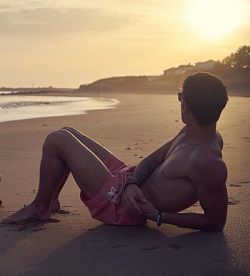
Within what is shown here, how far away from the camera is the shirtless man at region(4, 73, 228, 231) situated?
3418mm

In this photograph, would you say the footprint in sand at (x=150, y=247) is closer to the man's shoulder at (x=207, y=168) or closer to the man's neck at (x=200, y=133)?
the man's shoulder at (x=207, y=168)

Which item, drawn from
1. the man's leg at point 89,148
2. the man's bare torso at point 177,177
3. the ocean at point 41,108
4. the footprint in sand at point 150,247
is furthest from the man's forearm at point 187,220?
the ocean at point 41,108

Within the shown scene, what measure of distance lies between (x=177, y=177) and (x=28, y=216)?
1068 millimetres

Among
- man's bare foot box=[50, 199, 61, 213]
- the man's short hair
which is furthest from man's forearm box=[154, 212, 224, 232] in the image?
man's bare foot box=[50, 199, 61, 213]

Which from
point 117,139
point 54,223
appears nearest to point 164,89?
point 117,139

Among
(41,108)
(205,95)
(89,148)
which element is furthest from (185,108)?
(41,108)

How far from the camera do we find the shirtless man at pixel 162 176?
11.2ft

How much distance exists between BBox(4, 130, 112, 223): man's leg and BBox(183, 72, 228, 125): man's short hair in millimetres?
818

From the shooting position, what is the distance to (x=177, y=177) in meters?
3.62

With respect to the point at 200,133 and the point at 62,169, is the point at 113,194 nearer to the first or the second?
the point at 62,169

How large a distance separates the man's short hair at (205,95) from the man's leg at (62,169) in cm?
82

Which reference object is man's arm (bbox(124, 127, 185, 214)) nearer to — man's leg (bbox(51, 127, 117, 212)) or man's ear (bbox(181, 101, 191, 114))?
man's ear (bbox(181, 101, 191, 114))

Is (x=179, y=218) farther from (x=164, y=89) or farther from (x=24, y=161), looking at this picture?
(x=164, y=89)

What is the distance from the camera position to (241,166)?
6.37 metres
